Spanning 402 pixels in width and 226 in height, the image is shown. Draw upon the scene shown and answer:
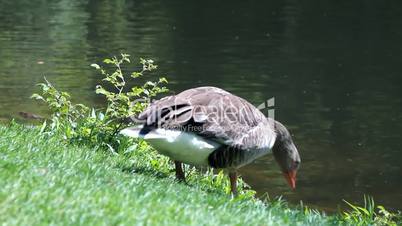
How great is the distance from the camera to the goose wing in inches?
255

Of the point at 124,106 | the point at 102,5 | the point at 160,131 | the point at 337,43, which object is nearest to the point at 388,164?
the point at 124,106

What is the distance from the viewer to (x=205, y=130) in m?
6.53

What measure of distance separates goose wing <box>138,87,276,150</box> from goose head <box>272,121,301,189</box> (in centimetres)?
60

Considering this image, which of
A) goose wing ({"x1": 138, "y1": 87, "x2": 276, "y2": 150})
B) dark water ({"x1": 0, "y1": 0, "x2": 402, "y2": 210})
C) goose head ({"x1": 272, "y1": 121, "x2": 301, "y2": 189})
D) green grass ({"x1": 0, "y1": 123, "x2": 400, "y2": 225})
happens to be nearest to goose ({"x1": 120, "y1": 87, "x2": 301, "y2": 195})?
goose wing ({"x1": 138, "y1": 87, "x2": 276, "y2": 150})

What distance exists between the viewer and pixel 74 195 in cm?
498

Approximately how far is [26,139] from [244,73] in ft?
39.7

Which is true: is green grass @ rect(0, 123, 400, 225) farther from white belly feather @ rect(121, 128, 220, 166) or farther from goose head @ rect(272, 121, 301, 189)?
goose head @ rect(272, 121, 301, 189)

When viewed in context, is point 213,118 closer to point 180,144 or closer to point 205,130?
point 205,130

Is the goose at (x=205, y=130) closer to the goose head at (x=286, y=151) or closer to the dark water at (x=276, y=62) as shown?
the goose head at (x=286, y=151)

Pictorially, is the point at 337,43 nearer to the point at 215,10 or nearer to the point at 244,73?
the point at 244,73

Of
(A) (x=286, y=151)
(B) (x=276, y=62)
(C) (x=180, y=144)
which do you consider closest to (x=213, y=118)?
(C) (x=180, y=144)

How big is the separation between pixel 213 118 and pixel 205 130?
7.4 inches

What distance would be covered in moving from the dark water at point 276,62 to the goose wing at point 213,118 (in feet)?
13.6

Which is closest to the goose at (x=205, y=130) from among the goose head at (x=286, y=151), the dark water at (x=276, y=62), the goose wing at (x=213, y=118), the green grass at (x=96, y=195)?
the goose wing at (x=213, y=118)
